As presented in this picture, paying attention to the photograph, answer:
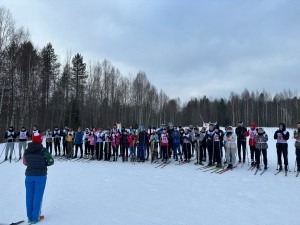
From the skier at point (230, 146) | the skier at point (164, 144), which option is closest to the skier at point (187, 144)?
the skier at point (164, 144)

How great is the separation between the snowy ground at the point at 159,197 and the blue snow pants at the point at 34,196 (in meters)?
0.35

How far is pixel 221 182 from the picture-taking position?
31.7 feet

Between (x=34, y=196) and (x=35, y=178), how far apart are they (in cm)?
40

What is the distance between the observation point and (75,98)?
40875 mm

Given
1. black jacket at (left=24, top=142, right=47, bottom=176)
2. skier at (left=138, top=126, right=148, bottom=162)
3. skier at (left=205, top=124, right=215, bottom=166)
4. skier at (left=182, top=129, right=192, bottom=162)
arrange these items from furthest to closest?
skier at (left=138, top=126, right=148, bottom=162), skier at (left=182, top=129, right=192, bottom=162), skier at (left=205, top=124, right=215, bottom=166), black jacket at (left=24, top=142, right=47, bottom=176)

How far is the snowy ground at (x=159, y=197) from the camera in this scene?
6047mm

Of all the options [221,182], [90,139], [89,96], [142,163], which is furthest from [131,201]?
[89,96]

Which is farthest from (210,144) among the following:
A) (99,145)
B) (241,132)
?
(99,145)

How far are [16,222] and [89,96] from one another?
39.3 m

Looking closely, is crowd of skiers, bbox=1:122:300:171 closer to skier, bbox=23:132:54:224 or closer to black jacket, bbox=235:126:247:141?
black jacket, bbox=235:126:247:141

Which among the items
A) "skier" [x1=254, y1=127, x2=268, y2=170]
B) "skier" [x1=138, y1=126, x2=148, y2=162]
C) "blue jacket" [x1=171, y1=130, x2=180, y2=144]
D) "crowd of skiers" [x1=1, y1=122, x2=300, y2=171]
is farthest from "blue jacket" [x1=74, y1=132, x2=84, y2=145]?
A: "skier" [x1=254, y1=127, x2=268, y2=170]

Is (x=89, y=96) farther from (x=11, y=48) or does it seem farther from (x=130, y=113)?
(x=11, y=48)

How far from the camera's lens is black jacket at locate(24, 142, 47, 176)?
19.1ft

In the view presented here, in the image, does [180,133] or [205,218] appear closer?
[205,218]
